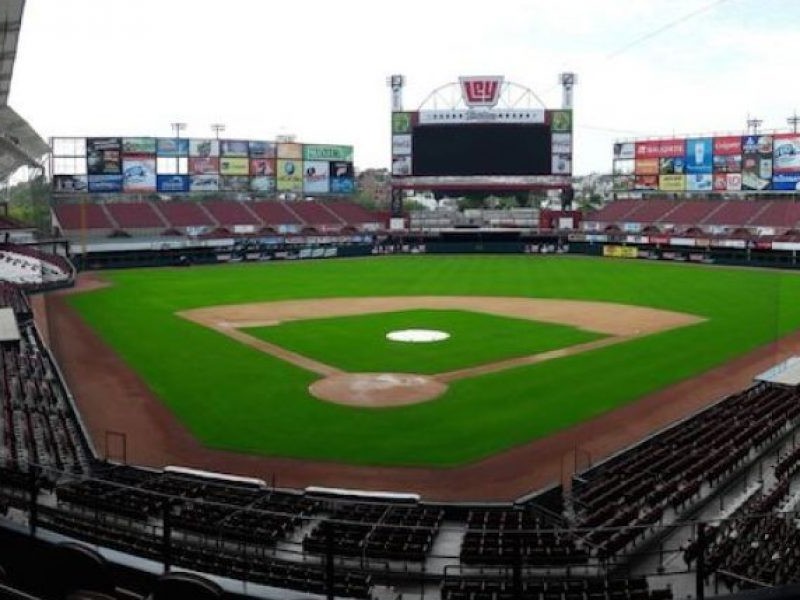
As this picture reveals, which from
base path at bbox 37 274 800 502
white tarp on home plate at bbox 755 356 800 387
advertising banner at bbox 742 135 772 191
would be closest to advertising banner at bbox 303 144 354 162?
advertising banner at bbox 742 135 772 191

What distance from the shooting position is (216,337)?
118ft

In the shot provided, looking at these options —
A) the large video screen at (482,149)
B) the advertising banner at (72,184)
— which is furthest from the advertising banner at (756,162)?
the advertising banner at (72,184)

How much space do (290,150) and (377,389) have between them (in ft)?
207

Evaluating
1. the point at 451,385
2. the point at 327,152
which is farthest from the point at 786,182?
the point at 451,385

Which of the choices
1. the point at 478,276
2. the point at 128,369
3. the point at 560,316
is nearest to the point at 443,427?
the point at 128,369

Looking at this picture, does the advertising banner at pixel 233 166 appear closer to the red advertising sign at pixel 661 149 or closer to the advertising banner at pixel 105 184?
the advertising banner at pixel 105 184

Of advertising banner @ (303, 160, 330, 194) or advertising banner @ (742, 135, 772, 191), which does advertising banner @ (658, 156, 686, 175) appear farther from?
advertising banner @ (303, 160, 330, 194)

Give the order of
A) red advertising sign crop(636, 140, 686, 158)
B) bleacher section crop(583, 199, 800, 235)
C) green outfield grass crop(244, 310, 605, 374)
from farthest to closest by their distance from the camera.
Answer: red advertising sign crop(636, 140, 686, 158), bleacher section crop(583, 199, 800, 235), green outfield grass crop(244, 310, 605, 374)

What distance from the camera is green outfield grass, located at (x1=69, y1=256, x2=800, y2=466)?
21484mm

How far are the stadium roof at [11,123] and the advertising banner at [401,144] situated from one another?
118ft

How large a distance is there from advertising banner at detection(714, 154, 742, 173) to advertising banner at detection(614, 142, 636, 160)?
9.26 m

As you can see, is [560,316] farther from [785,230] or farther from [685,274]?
[785,230]

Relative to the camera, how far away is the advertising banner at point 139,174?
253ft

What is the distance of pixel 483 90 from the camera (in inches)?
3039
